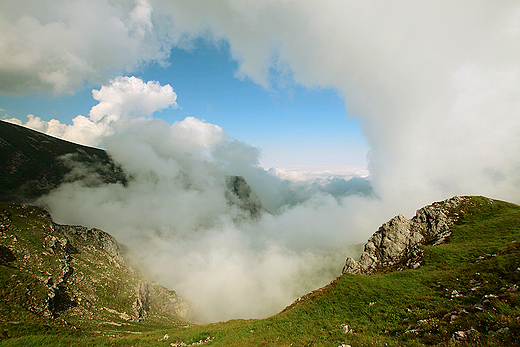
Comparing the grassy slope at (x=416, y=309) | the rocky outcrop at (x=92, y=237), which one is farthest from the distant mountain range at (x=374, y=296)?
the rocky outcrop at (x=92, y=237)

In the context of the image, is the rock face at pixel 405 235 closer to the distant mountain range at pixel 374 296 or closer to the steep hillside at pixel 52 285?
the distant mountain range at pixel 374 296

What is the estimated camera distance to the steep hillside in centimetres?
4681

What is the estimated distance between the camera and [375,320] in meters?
22.7

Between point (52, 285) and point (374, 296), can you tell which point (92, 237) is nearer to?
point (52, 285)

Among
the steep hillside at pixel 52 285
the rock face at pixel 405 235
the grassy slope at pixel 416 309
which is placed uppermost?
the rock face at pixel 405 235

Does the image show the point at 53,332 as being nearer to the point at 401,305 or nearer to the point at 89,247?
the point at 401,305

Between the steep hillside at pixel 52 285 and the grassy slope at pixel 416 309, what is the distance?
32708 mm

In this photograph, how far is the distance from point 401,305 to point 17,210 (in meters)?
146

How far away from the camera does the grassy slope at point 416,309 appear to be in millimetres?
13500

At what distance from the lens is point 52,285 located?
222 ft

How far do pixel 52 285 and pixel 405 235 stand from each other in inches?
4962

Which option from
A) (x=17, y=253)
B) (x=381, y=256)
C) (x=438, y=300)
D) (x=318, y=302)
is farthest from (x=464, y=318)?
(x=17, y=253)

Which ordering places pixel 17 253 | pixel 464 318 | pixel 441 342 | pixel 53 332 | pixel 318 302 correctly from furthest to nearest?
1. pixel 17 253
2. pixel 53 332
3. pixel 318 302
4. pixel 464 318
5. pixel 441 342

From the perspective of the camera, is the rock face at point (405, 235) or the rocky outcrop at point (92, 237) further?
the rocky outcrop at point (92, 237)
